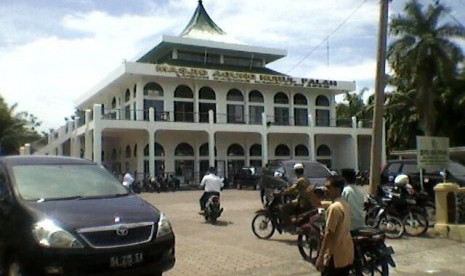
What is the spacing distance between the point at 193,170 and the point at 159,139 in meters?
3.33

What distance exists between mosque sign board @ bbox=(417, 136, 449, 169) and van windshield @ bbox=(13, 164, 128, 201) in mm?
9166

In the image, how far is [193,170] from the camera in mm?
37094

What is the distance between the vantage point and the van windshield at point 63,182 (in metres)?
6.08

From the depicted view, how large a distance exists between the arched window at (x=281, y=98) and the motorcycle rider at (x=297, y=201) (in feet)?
101

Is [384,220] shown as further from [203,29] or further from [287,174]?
[203,29]

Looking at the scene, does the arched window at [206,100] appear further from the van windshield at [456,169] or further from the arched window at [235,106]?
the van windshield at [456,169]

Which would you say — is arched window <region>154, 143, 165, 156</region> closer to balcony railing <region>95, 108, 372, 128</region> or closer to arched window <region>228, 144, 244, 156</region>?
balcony railing <region>95, 108, 372, 128</region>

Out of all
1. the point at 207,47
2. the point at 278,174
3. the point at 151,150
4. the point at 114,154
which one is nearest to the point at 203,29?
the point at 207,47

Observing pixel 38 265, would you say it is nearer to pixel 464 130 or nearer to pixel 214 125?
pixel 214 125

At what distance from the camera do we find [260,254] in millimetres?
9227

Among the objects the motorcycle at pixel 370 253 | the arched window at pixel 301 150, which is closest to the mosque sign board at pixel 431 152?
the motorcycle at pixel 370 253

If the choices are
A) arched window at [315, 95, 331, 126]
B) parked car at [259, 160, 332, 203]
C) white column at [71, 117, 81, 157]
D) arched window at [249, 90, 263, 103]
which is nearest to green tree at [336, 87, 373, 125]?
arched window at [315, 95, 331, 126]

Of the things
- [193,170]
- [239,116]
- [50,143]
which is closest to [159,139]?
[193,170]

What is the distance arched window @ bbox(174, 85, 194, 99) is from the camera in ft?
122
